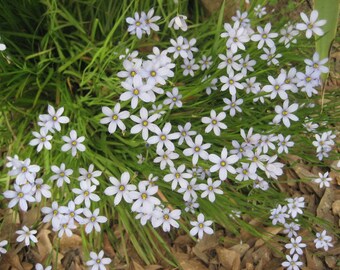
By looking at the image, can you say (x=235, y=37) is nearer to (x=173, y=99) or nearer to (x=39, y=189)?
(x=173, y=99)

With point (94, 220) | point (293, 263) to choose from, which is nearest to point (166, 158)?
point (94, 220)

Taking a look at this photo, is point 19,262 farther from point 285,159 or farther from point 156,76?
point 285,159

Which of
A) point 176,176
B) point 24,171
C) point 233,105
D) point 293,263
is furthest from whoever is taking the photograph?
point 293,263

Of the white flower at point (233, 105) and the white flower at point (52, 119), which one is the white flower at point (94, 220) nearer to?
the white flower at point (52, 119)

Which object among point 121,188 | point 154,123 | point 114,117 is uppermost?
point 114,117

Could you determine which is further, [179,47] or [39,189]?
[179,47]

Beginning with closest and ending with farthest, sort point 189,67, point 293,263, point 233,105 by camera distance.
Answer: point 233,105 < point 189,67 < point 293,263

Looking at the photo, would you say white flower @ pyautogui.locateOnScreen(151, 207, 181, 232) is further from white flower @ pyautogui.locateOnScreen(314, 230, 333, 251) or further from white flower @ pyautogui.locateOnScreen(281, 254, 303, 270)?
white flower @ pyautogui.locateOnScreen(314, 230, 333, 251)

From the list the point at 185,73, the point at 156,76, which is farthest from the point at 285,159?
the point at 156,76
